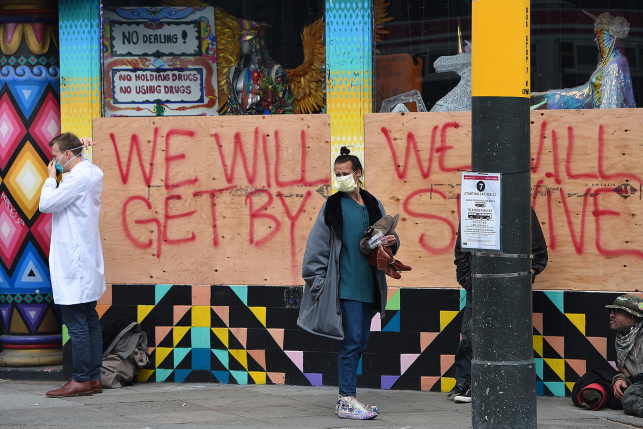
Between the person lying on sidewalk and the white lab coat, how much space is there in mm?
4039

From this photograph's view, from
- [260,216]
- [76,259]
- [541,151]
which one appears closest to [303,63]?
[260,216]

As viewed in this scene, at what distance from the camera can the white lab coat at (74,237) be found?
23.1 feet

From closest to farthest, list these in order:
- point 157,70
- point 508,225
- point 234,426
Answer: point 508,225, point 234,426, point 157,70

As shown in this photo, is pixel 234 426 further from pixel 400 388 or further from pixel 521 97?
pixel 521 97

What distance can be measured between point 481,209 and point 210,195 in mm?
3441

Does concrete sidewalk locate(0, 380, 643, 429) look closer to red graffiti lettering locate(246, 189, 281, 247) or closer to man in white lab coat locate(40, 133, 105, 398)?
man in white lab coat locate(40, 133, 105, 398)

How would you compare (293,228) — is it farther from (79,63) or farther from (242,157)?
(79,63)

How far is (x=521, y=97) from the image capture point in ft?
16.4

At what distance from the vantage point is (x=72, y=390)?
7.07 meters

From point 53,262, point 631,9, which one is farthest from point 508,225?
point 53,262

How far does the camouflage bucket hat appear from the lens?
Answer: 646cm

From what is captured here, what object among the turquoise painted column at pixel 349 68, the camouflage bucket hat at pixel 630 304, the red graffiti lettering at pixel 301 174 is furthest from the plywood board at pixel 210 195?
the camouflage bucket hat at pixel 630 304

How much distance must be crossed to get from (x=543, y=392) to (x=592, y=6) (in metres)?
3.30

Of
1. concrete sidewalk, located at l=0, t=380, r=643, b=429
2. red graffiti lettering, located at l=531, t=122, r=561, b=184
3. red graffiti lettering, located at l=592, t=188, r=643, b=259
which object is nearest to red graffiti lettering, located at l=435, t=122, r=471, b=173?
red graffiti lettering, located at l=531, t=122, r=561, b=184
